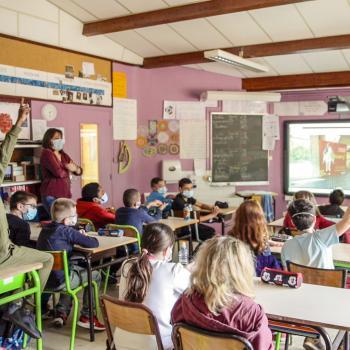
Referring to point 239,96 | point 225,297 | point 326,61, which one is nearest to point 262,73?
point 239,96

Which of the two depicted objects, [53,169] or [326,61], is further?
[326,61]

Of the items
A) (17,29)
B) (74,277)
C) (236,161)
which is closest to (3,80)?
(17,29)

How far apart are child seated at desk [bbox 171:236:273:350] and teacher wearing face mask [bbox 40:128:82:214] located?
3626mm

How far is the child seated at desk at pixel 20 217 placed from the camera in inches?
147

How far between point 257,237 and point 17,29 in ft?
12.7

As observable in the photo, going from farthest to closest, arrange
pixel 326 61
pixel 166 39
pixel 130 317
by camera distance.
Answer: pixel 326 61
pixel 166 39
pixel 130 317

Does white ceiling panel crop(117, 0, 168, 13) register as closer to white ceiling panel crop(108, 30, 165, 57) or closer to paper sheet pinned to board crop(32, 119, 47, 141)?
white ceiling panel crop(108, 30, 165, 57)

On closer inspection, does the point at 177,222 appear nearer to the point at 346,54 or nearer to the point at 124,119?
the point at 124,119

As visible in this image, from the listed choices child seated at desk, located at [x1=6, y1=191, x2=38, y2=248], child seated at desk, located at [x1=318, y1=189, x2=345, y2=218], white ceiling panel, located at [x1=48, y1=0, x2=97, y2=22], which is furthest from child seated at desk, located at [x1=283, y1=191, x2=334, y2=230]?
white ceiling panel, located at [x1=48, y1=0, x2=97, y2=22]

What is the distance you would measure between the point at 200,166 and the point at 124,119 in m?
1.71

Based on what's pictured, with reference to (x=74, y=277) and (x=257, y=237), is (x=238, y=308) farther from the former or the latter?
(x=74, y=277)

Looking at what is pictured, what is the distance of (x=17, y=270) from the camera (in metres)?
2.96

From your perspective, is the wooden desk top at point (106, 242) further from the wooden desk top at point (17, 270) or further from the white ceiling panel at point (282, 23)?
the white ceiling panel at point (282, 23)

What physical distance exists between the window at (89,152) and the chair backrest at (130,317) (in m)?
4.33
